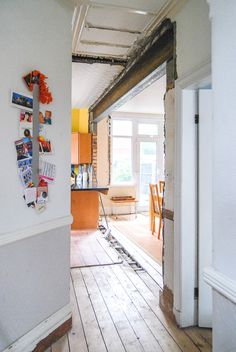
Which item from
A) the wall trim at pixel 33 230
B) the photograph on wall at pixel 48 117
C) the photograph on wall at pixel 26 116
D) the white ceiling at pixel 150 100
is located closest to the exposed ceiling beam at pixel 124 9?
the photograph on wall at pixel 48 117

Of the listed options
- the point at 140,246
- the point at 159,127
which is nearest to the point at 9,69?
the point at 140,246

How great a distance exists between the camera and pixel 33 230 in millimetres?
1868

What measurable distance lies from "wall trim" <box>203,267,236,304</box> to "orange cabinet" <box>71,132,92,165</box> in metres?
5.06

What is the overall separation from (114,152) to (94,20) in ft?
15.9

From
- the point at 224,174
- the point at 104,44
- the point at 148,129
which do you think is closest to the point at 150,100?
the point at 148,129

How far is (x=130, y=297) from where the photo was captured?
2711 mm

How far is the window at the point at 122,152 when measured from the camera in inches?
285

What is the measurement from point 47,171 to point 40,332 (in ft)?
3.72

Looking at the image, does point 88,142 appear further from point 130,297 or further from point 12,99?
point 12,99

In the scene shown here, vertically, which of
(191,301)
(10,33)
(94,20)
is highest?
(94,20)

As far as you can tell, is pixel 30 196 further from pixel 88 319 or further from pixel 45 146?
pixel 88 319

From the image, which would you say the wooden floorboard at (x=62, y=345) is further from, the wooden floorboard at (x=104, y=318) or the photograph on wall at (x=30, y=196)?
the photograph on wall at (x=30, y=196)

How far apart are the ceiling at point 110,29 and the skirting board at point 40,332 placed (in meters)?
2.44

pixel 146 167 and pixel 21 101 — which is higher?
pixel 21 101
